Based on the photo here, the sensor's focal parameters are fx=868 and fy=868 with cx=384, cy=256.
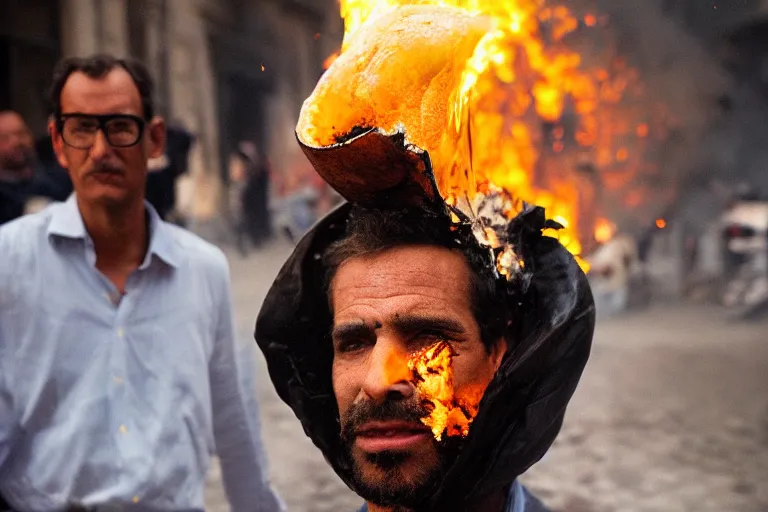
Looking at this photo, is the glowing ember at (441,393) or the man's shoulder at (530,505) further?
the man's shoulder at (530,505)

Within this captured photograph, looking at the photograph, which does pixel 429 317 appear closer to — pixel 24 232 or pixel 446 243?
pixel 446 243

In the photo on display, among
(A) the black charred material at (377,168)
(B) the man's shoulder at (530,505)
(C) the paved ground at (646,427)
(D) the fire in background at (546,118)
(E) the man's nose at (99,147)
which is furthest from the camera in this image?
(C) the paved ground at (646,427)

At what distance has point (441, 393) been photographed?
1.82 m

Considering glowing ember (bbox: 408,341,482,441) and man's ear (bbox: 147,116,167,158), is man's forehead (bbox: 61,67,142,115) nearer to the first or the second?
man's ear (bbox: 147,116,167,158)

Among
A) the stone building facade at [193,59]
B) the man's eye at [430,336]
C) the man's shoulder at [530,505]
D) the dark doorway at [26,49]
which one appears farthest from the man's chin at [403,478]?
the dark doorway at [26,49]

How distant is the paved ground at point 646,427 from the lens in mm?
6051

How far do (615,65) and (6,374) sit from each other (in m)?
5.25

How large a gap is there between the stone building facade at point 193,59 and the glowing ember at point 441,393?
7.15 m

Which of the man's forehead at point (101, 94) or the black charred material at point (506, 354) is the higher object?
the man's forehead at point (101, 94)

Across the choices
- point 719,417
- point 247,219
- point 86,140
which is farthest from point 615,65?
point 86,140

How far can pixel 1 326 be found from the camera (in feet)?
8.80

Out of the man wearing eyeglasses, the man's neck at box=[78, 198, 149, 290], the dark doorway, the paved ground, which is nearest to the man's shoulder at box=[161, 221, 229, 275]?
the man wearing eyeglasses

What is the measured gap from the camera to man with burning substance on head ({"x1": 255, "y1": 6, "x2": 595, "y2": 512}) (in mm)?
1781

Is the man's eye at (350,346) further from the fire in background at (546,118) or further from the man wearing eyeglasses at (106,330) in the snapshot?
the man wearing eyeglasses at (106,330)
